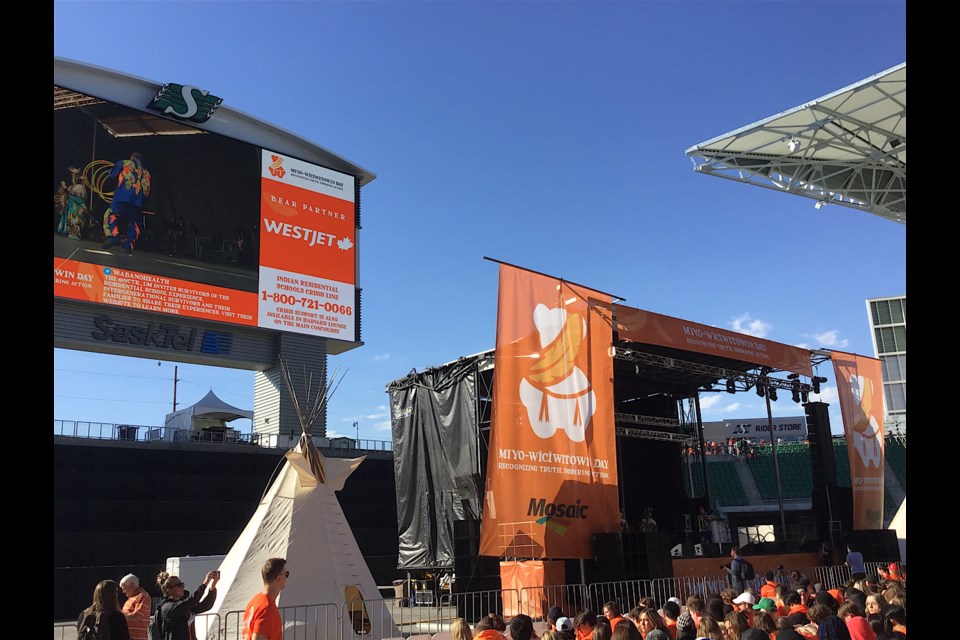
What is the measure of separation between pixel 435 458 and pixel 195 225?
1234 cm

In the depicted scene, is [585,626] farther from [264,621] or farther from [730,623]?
[264,621]

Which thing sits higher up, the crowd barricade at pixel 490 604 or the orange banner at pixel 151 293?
the orange banner at pixel 151 293

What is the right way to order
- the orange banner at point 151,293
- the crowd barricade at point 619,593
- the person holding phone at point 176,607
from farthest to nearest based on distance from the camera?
the orange banner at point 151,293 < the crowd barricade at point 619,593 < the person holding phone at point 176,607

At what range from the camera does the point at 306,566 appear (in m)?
9.30

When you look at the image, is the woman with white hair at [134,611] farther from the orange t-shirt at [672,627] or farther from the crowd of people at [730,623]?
the orange t-shirt at [672,627]

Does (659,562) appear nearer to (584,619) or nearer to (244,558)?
(244,558)

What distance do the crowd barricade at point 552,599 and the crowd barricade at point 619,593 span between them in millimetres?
187

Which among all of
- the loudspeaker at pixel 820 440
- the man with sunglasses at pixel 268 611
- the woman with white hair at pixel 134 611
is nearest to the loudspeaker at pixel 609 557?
the woman with white hair at pixel 134 611

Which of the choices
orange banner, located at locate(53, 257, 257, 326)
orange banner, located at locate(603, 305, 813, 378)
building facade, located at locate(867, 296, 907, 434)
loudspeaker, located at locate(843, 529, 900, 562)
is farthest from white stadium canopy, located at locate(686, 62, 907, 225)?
building facade, located at locate(867, 296, 907, 434)

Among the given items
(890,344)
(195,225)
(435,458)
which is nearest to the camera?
(435,458)

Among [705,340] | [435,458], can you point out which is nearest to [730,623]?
[705,340]

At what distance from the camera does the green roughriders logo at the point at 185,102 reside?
81.5 ft

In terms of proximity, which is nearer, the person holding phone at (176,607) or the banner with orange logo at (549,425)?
the person holding phone at (176,607)
